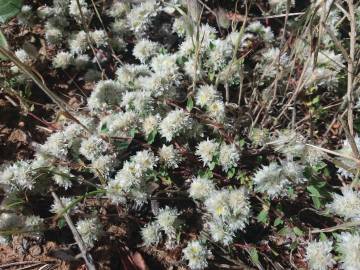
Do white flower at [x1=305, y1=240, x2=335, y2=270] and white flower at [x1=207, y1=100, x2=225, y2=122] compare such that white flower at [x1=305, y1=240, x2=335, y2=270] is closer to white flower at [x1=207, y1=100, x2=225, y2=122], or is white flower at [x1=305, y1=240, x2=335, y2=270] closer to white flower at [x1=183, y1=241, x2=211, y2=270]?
white flower at [x1=183, y1=241, x2=211, y2=270]

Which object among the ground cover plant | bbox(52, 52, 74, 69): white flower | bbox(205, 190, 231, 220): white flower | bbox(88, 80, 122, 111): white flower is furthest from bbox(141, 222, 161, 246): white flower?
bbox(52, 52, 74, 69): white flower

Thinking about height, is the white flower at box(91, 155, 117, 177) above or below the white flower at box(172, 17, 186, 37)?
below

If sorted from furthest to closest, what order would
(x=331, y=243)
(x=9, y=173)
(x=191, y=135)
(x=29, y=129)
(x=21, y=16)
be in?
(x=21, y=16) < (x=29, y=129) < (x=191, y=135) < (x=9, y=173) < (x=331, y=243)

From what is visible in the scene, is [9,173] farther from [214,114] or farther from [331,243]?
[331,243]

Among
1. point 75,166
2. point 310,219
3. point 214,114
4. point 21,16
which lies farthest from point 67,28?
point 310,219

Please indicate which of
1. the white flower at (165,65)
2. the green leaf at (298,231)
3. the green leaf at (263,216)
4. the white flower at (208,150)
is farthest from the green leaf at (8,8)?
the green leaf at (298,231)

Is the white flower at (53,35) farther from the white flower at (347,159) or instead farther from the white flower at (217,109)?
the white flower at (347,159)
